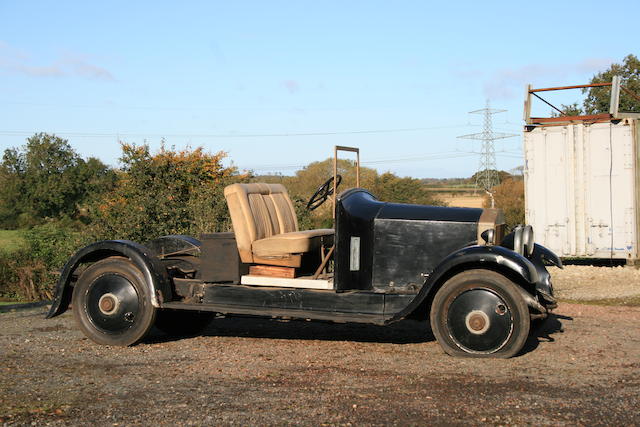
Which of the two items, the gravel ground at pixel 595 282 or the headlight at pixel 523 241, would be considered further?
the gravel ground at pixel 595 282

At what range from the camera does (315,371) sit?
5797 millimetres

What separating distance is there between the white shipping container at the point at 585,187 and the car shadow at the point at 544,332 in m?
6.18

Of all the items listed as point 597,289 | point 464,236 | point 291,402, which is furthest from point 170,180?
point 291,402

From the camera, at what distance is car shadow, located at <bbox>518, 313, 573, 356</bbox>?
6766 mm

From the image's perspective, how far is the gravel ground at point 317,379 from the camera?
14.8ft

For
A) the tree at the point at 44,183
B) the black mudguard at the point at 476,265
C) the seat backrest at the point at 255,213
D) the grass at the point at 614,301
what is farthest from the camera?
the tree at the point at 44,183

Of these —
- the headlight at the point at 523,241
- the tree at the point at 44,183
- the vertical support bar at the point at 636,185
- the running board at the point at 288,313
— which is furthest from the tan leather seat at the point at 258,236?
the tree at the point at 44,183

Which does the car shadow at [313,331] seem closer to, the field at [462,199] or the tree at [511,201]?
the field at [462,199]

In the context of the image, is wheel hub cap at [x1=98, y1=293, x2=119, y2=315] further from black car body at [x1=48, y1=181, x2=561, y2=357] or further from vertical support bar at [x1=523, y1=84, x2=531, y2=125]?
vertical support bar at [x1=523, y1=84, x2=531, y2=125]

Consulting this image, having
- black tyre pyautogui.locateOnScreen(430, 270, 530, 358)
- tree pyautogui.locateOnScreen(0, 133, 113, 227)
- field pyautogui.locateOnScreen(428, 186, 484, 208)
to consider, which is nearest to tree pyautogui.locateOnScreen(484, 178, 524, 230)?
field pyautogui.locateOnScreen(428, 186, 484, 208)

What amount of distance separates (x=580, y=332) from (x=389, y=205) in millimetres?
2574

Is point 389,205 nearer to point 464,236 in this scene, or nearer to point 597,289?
point 464,236

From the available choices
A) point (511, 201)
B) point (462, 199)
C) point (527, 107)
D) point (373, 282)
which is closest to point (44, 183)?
point (462, 199)

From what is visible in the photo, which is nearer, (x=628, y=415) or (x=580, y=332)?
(x=628, y=415)
